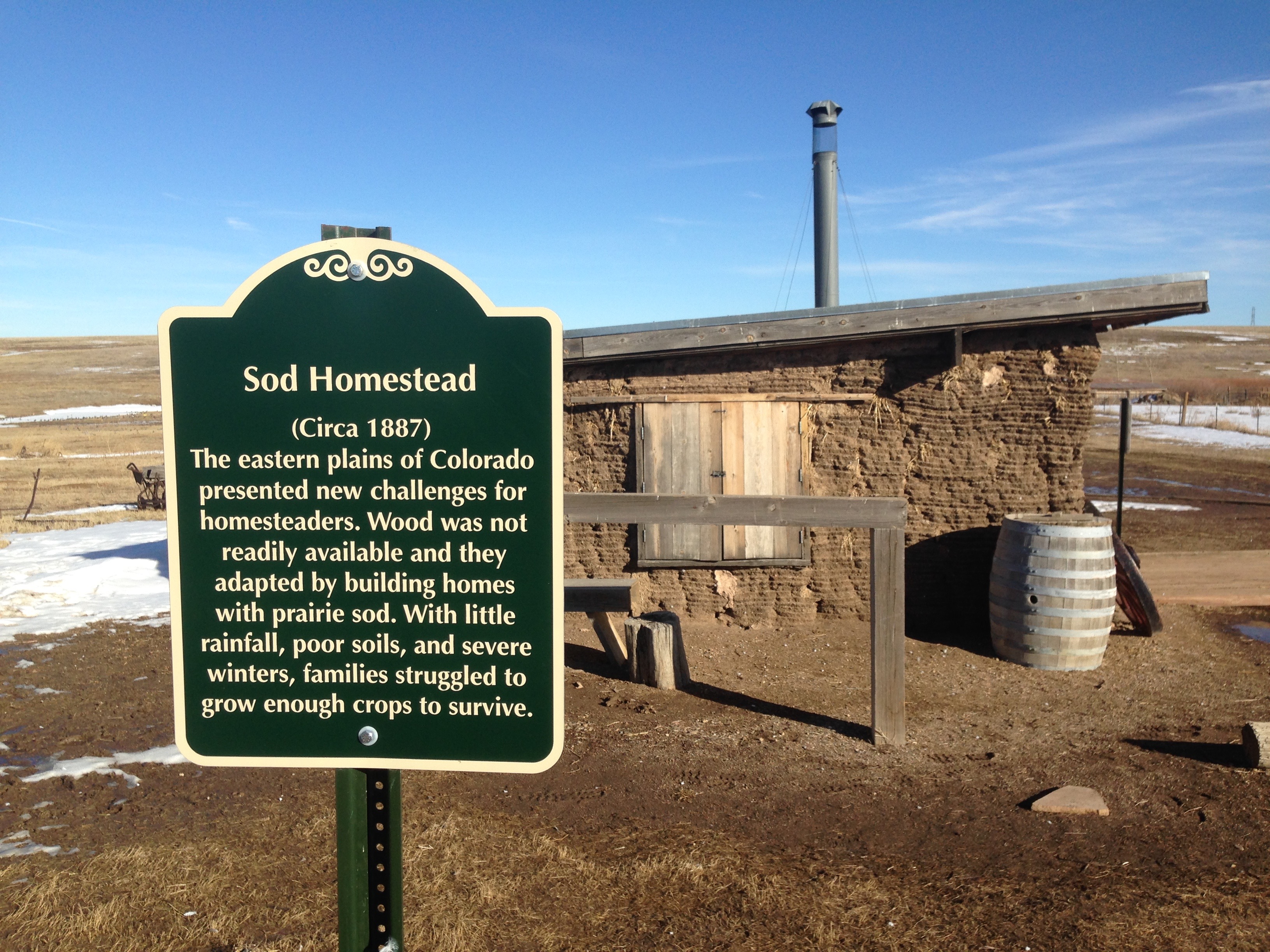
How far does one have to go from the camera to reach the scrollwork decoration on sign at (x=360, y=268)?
223cm

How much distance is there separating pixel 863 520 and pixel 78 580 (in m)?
9.57

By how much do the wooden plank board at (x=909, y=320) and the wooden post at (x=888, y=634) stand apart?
10.1 ft

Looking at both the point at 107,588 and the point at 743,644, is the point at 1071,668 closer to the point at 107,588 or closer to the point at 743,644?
the point at 743,644

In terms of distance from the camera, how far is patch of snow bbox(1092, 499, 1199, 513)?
1609 centimetres

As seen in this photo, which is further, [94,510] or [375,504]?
[94,510]

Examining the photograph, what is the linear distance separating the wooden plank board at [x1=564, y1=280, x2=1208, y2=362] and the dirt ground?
297 cm

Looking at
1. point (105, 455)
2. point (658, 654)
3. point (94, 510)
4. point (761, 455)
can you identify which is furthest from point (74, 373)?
point (658, 654)

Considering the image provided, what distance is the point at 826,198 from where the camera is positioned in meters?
13.3

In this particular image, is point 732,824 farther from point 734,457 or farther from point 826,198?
point 826,198

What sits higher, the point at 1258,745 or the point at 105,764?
the point at 1258,745

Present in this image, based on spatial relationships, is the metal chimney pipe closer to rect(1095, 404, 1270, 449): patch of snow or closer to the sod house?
the sod house

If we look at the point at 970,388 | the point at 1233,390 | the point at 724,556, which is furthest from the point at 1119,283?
the point at 1233,390

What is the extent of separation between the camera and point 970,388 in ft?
28.2

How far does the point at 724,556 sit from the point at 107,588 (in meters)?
7.29
